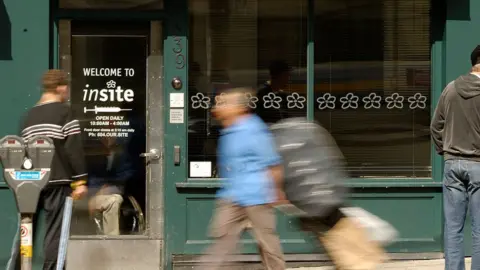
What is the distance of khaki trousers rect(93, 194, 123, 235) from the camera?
26.7ft

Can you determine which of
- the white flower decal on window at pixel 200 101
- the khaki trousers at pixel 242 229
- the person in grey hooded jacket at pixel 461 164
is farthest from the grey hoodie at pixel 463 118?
the white flower decal on window at pixel 200 101

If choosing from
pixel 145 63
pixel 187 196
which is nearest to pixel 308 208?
pixel 187 196

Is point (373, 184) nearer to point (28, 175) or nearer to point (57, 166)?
point (57, 166)

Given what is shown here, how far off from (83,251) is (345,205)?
3.30 m

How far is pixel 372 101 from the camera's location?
8281 millimetres

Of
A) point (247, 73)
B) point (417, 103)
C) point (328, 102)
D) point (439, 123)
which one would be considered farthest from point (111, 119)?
point (439, 123)

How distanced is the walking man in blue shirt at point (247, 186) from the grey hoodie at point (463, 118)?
4.43 ft

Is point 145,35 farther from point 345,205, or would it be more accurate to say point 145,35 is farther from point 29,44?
point 345,205

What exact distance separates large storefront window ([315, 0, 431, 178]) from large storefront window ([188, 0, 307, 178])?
0.80 feet

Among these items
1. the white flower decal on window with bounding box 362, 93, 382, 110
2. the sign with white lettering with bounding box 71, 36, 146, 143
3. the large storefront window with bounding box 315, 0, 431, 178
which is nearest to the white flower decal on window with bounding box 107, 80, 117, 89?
the sign with white lettering with bounding box 71, 36, 146, 143

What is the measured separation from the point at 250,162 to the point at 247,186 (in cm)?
18

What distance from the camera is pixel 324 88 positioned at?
325 inches

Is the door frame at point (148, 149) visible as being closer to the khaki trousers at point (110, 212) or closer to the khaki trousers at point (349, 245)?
the khaki trousers at point (110, 212)

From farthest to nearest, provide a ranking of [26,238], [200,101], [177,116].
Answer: [200,101]
[177,116]
[26,238]
